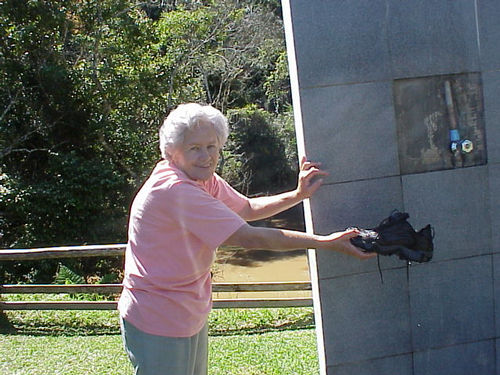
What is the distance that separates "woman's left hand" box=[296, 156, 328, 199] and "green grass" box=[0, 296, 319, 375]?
1727 mm

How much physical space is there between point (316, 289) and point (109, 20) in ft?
36.4

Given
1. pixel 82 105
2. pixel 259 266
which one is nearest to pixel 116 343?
pixel 82 105

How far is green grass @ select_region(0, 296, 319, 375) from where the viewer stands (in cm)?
445

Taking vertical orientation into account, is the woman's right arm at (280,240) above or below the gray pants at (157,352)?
above

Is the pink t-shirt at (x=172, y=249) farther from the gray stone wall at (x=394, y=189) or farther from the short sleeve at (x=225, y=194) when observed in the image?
the gray stone wall at (x=394, y=189)

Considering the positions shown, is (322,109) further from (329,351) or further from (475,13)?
(329,351)

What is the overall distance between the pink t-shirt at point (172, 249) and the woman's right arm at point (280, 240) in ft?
0.15

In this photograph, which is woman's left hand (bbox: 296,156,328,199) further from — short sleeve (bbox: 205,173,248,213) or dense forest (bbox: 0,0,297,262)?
dense forest (bbox: 0,0,297,262)

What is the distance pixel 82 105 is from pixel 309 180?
436 inches

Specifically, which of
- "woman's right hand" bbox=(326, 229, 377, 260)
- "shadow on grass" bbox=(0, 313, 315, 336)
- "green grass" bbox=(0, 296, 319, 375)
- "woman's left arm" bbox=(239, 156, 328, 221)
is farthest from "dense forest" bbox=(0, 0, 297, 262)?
"woman's right hand" bbox=(326, 229, 377, 260)

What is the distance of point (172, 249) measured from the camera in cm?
248

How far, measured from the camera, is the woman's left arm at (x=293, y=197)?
A: 9.77 ft

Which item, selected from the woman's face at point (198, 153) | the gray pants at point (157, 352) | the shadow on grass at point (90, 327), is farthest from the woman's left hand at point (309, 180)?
the shadow on grass at point (90, 327)

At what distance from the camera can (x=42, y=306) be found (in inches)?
246
